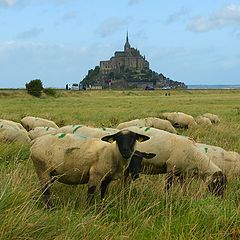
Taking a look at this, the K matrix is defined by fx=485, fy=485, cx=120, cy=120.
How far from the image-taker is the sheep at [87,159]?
7965mm

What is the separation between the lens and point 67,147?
837cm

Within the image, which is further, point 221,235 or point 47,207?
point 47,207

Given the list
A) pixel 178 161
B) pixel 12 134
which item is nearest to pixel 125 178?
pixel 178 161

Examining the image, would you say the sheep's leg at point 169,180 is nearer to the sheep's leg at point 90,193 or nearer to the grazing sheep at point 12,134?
the sheep's leg at point 90,193

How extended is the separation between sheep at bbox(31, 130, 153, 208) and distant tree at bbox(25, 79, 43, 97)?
61904 millimetres

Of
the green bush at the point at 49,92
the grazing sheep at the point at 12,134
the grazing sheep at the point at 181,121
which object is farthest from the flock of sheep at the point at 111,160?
the green bush at the point at 49,92

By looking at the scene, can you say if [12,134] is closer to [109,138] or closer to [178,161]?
[178,161]

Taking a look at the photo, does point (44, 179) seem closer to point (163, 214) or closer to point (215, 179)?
point (163, 214)

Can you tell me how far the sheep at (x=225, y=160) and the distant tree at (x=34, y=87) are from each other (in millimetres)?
59262

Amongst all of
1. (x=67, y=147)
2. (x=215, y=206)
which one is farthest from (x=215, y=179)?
(x=67, y=147)

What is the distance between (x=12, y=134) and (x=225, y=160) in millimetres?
7331

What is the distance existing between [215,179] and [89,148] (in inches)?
112

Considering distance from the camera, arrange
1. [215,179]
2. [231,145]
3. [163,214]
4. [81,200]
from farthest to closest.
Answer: [231,145] → [215,179] → [81,200] → [163,214]

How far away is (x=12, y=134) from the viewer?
15.8 meters
